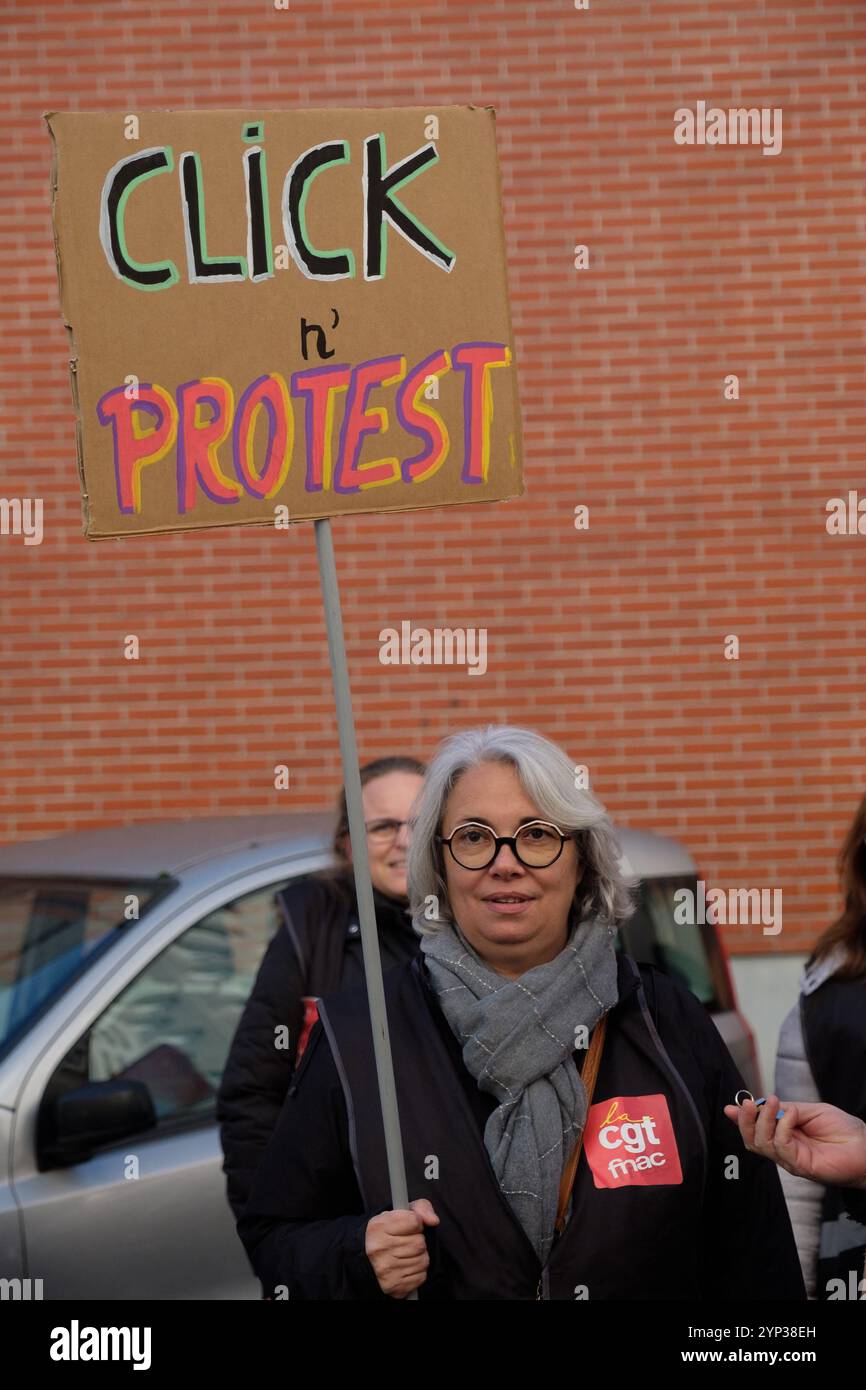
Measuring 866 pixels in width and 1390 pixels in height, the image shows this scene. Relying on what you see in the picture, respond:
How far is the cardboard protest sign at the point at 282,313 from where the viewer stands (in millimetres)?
2662

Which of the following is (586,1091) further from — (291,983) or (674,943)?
(674,943)

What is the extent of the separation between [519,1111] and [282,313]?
1.28 metres

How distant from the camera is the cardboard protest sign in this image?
266cm

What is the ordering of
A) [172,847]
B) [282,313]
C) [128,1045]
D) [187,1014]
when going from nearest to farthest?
[282,313]
[128,1045]
[187,1014]
[172,847]

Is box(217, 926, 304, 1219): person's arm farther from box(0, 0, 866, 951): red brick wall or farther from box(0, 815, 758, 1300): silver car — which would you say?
Result: box(0, 0, 866, 951): red brick wall

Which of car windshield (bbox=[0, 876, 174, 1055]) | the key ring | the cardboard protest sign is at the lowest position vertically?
the key ring

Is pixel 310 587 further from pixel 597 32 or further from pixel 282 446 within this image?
pixel 282 446

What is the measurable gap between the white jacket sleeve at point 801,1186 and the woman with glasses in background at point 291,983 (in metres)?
0.80

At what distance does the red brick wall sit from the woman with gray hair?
224 inches

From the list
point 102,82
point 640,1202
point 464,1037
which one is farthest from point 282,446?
point 102,82

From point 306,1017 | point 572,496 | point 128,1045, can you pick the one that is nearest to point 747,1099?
point 306,1017

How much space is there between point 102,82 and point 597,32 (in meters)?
2.45

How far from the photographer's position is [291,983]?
11.9ft

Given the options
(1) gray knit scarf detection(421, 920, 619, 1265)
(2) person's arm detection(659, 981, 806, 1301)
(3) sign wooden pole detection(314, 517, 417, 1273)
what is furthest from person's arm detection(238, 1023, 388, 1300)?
(2) person's arm detection(659, 981, 806, 1301)
